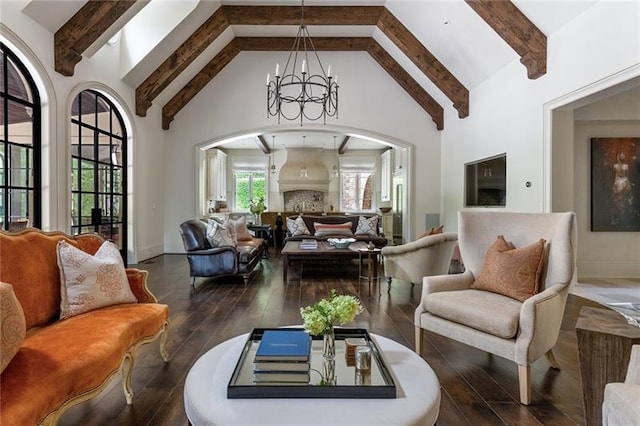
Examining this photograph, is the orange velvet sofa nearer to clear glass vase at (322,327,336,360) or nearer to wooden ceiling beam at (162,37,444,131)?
clear glass vase at (322,327,336,360)

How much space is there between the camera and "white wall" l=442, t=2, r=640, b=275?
357 centimetres

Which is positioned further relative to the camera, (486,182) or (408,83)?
(408,83)

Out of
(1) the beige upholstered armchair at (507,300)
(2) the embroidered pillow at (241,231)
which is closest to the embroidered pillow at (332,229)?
(2) the embroidered pillow at (241,231)

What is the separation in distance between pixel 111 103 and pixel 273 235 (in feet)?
16.5

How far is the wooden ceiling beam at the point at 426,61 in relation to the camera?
6.17 meters

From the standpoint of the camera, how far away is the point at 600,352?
156 cm

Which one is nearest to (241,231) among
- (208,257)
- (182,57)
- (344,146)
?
(208,257)

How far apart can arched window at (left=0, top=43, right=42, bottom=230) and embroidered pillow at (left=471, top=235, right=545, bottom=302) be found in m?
4.81

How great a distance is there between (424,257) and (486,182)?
8.69 feet

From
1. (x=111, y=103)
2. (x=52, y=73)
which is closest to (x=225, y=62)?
(x=111, y=103)

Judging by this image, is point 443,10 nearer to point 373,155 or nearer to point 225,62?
point 225,62

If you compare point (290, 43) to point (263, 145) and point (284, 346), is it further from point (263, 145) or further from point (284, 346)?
point (284, 346)

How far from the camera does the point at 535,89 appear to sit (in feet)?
15.9

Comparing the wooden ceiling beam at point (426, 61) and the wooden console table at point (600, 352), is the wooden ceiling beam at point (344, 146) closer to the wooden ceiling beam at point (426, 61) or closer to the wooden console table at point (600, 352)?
the wooden ceiling beam at point (426, 61)
